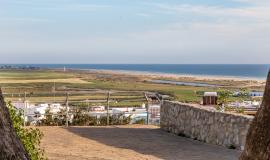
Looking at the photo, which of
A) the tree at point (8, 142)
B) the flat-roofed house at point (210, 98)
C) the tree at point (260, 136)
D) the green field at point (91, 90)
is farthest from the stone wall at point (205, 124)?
the tree at point (8, 142)

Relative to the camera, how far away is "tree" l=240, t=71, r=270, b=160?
325cm

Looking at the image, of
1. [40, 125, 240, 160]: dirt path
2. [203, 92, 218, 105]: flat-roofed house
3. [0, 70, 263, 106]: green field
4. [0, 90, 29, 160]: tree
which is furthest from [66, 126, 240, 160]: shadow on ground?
[0, 90, 29, 160]: tree

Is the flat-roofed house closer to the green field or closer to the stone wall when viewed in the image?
the green field

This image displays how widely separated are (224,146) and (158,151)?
1.49 m

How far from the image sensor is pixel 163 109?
1620 centimetres

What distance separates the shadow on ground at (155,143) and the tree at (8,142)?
27.3 feet

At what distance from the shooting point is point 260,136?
3303 millimetres

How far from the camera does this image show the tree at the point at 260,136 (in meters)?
3.25

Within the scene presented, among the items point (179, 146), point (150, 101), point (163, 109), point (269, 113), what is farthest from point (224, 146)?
point (269, 113)

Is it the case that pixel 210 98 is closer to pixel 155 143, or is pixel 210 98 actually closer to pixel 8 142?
pixel 155 143

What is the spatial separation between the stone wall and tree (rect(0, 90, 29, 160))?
29.0ft

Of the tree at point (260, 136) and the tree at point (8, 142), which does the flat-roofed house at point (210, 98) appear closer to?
the tree at point (260, 136)

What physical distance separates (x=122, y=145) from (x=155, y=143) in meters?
0.81

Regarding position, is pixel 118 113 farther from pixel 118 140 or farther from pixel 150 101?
pixel 118 140
